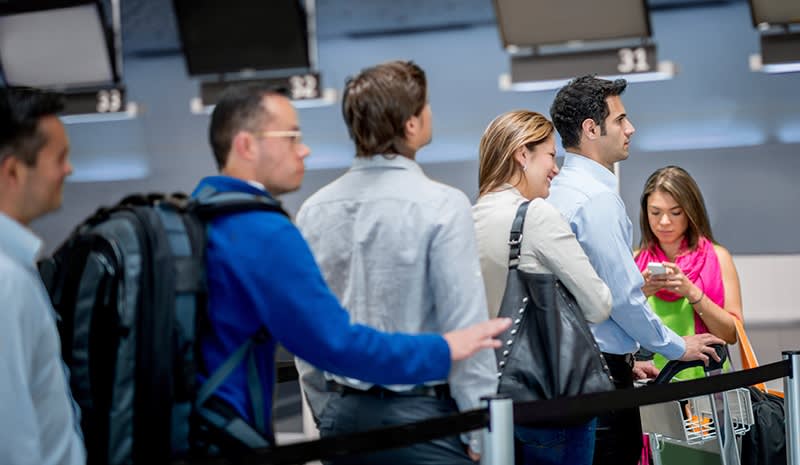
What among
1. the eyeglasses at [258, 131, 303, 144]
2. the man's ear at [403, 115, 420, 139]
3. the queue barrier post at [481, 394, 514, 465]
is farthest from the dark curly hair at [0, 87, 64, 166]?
the queue barrier post at [481, 394, 514, 465]

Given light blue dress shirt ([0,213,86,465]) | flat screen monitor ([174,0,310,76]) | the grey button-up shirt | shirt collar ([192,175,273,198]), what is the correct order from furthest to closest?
flat screen monitor ([174,0,310,76]), the grey button-up shirt, shirt collar ([192,175,273,198]), light blue dress shirt ([0,213,86,465])

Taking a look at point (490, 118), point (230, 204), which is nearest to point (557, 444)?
point (230, 204)

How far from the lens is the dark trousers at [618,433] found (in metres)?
3.22

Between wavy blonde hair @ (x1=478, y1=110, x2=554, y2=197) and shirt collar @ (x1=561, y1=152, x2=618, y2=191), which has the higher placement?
wavy blonde hair @ (x1=478, y1=110, x2=554, y2=197)

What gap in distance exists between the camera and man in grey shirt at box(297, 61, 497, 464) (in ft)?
7.12

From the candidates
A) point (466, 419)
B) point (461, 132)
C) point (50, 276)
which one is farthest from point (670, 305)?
point (461, 132)

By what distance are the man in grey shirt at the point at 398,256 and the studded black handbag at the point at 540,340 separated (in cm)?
49

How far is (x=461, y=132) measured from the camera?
306 inches

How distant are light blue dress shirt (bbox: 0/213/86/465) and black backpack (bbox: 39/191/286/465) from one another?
8 cm

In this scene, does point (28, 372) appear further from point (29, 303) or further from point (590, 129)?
point (590, 129)

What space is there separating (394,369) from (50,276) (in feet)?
2.46

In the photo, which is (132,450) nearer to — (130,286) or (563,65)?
(130,286)

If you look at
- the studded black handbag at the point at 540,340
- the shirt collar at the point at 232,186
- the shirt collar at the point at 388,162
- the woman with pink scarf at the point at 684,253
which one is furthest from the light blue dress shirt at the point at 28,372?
the woman with pink scarf at the point at 684,253

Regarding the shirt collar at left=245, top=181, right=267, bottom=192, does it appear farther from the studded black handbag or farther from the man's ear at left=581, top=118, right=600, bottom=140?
the man's ear at left=581, top=118, right=600, bottom=140
